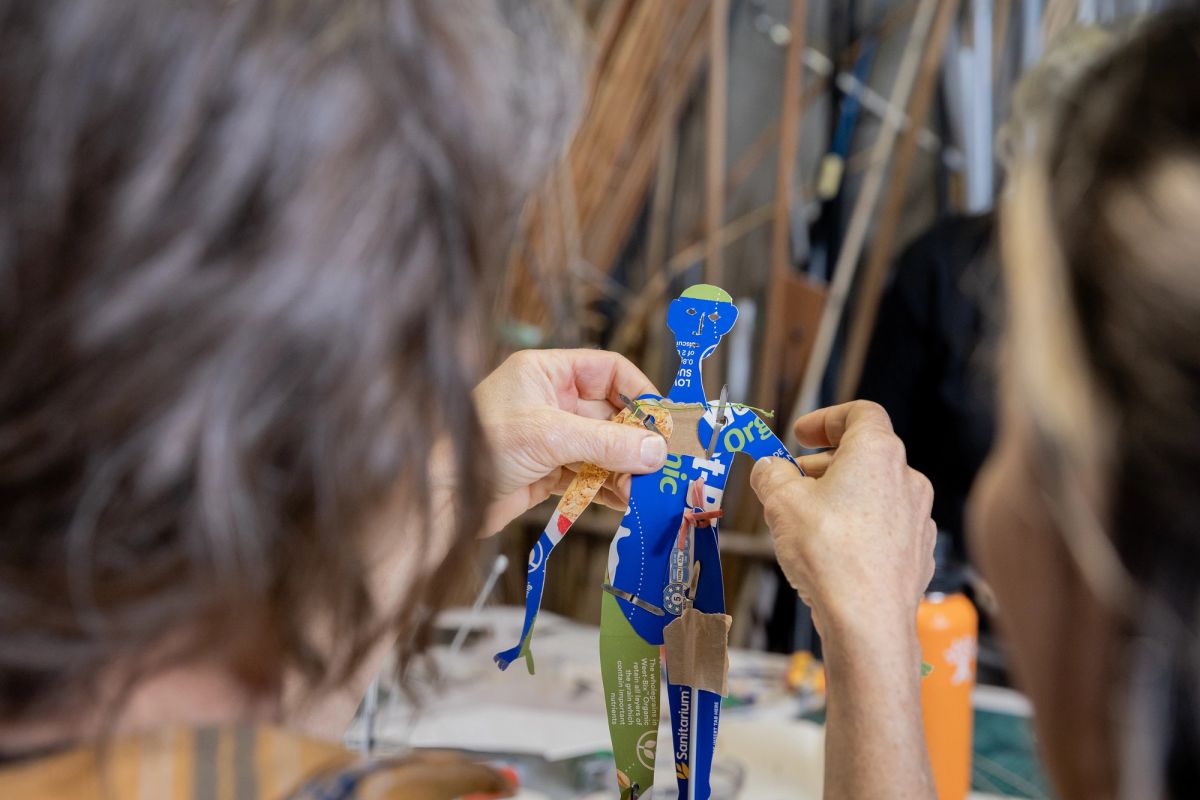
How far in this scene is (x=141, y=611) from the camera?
0.46 m

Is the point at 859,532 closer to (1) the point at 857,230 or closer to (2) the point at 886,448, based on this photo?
(2) the point at 886,448

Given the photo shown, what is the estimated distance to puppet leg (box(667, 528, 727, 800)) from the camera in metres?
0.90

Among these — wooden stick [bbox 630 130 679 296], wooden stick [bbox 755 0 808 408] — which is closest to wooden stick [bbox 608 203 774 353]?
wooden stick [bbox 630 130 679 296]

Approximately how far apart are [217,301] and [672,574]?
618 millimetres

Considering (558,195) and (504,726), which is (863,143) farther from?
(504,726)

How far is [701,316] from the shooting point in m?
0.98

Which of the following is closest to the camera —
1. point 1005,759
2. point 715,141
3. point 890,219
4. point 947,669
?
point 947,669

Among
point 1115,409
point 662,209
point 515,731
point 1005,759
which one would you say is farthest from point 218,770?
point 662,209

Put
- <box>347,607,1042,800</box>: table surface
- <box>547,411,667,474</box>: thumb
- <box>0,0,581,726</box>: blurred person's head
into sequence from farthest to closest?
<box>347,607,1042,800</box>: table surface, <box>547,411,667,474</box>: thumb, <box>0,0,581,726</box>: blurred person's head

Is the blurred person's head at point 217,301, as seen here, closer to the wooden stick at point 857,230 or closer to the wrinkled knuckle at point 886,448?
the wrinkled knuckle at point 886,448

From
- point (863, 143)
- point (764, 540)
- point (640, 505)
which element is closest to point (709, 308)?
point (640, 505)

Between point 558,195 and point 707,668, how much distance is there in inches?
66.9

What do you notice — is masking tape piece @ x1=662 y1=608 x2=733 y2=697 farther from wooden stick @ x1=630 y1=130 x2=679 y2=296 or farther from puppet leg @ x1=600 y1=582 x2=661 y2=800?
wooden stick @ x1=630 y1=130 x2=679 y2=296

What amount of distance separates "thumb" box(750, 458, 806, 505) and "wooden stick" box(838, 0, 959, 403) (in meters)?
1.39
